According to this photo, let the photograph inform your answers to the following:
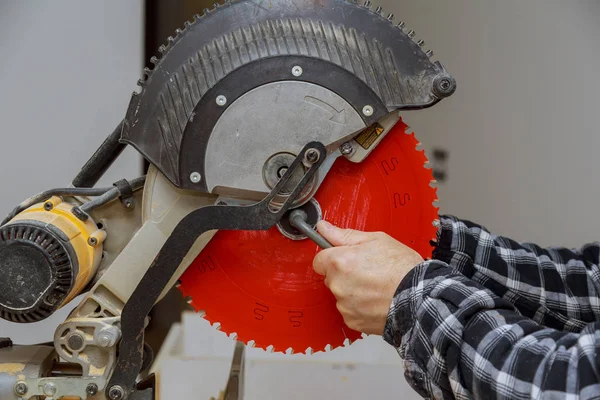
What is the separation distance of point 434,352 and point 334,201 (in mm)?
248

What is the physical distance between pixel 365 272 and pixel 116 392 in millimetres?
375

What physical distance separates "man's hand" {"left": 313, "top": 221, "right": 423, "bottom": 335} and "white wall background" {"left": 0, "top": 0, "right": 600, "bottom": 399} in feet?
2.99

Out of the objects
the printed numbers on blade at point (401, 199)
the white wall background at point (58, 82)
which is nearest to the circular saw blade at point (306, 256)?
the printed numbers on blade at point (401, 199)

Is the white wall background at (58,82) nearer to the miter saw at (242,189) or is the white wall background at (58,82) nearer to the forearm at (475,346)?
the miter saw at (242,189)

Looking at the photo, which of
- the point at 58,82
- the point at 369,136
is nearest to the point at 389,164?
the point at 369,136

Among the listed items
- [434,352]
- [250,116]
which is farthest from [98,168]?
[434,352]

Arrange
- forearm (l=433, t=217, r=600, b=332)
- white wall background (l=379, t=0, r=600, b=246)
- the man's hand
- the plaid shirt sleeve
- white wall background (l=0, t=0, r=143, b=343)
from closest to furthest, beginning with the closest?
1. the plaid shirt sleeve
2. the man's hand
3. forearm (l=433, t=217, r=600, b=332)
4. white wall background (l=0, t=0, r=143, b=343)
5. white wall background (l=379, t=0, r=600, b=246)

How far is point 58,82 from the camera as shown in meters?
1.40

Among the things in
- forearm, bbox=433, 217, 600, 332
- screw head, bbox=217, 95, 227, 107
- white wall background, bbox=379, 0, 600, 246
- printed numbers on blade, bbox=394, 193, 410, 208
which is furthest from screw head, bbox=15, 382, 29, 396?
white wall background, bbox=379, 0, 600, 246

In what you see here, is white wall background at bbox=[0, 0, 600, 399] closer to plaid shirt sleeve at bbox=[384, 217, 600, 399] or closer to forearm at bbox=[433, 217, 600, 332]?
forearm at bbox=[433, 217, 600, 332]

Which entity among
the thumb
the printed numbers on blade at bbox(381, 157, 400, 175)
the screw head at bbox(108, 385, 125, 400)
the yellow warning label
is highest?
the yellow warning label

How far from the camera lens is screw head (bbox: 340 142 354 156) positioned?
0.77 metres

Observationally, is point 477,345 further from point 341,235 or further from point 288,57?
point 288,57

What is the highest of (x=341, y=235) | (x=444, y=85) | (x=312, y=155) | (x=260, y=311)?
(x=444, y=85)
